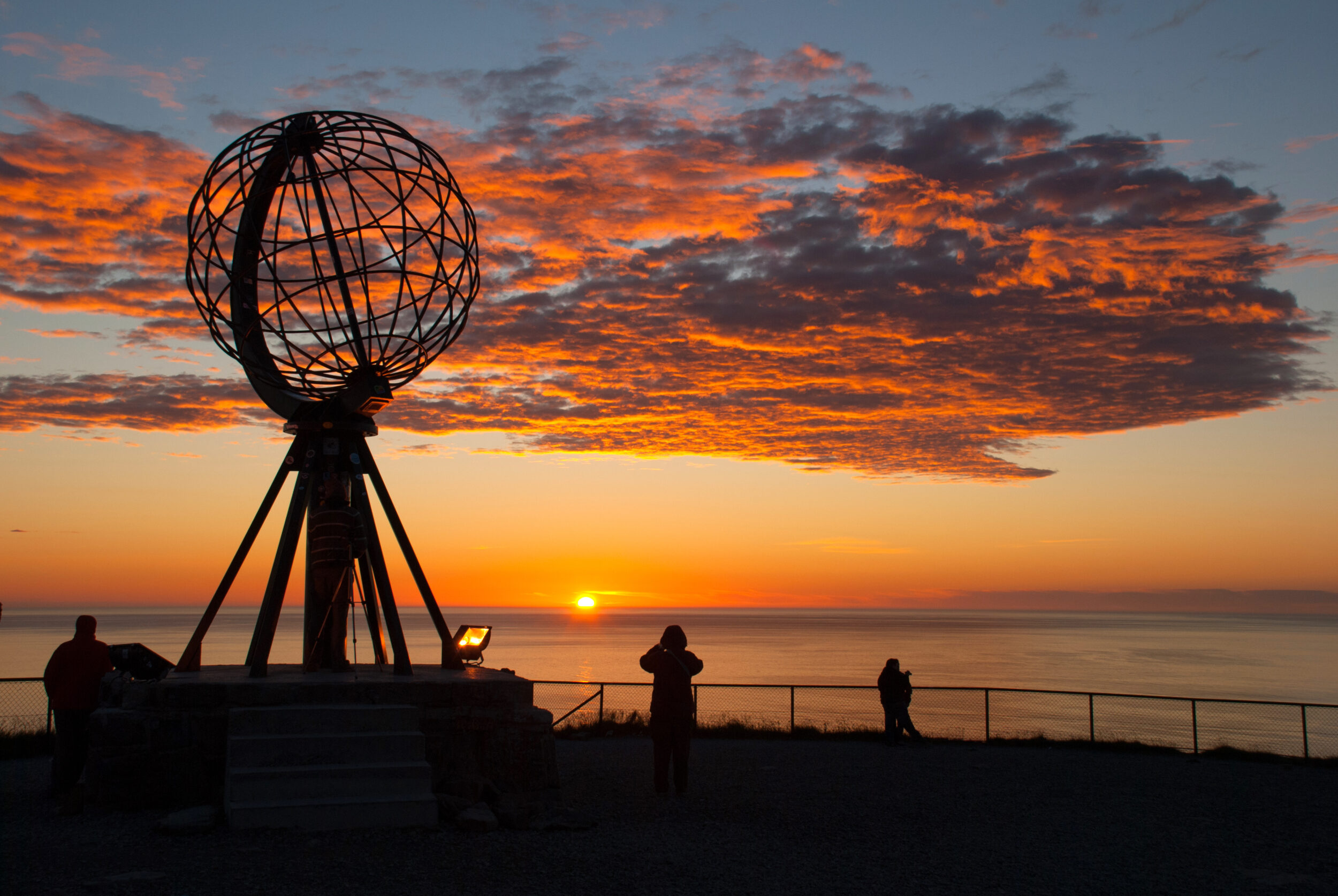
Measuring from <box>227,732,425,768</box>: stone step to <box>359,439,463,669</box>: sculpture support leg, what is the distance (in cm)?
251

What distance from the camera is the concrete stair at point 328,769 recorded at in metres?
9.68

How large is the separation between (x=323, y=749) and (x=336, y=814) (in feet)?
2.90

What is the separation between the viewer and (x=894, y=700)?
58.4 feet

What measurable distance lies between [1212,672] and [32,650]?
8533 centimetres

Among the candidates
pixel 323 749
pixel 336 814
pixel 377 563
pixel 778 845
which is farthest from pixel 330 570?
pixel 778 845

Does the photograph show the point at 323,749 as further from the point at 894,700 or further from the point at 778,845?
the point at 894,700

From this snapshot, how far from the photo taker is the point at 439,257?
1379 centimetres

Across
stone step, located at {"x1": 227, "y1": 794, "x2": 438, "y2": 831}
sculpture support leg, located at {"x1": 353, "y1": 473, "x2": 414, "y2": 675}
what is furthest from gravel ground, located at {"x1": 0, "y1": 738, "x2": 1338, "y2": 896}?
sculpture support leg, located at {"x1": 353, "y1": 473, "x2": 414, "y2": 675}

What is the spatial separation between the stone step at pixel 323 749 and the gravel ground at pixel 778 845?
3.20 feet

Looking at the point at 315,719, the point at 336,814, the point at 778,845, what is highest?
the point at 315,719

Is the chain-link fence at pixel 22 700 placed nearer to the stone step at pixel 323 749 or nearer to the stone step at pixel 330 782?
the stone step at pixel 323 749

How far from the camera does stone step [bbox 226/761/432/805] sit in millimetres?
9773

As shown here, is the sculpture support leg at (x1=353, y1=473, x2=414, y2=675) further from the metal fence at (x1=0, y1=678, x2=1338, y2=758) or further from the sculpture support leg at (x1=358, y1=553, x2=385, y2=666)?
the metal fence at (x1=0, y1=678, x2=1338, y2=758)

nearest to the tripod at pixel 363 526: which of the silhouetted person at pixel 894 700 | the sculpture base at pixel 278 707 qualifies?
the sculpture base at pixel 278 707
